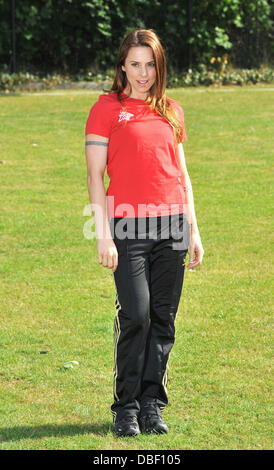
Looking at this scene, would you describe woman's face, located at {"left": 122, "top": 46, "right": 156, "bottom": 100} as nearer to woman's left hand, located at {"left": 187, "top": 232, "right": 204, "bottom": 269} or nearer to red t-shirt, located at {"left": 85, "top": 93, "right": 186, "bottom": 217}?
red t-shirt, located at {"left": 85, "top": 93, "right": 186, "bottom": 217}

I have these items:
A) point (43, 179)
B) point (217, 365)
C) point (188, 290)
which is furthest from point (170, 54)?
point (217, 365)

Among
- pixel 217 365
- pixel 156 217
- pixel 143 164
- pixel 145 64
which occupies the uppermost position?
pixel 145 64

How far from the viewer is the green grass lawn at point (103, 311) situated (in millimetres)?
4441

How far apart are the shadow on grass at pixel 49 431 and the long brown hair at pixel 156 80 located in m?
1.53

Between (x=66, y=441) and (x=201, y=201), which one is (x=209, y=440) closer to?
(x=66, y=441)

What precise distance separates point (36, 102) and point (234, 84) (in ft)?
15.8

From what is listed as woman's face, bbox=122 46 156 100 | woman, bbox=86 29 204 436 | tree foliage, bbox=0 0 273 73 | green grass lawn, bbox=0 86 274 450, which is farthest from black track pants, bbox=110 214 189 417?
tree foliage, bbox=0 0 273 73

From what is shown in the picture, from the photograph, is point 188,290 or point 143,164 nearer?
point 143,164

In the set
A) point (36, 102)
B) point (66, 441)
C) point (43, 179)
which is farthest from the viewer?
point (36, 102)

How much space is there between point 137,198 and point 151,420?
1123 millimetres

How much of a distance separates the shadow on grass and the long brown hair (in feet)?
5.02

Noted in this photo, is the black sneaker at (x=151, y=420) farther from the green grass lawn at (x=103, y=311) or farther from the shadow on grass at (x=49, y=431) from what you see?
the shadow on grass at (x=49, y=431)

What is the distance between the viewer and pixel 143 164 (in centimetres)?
398

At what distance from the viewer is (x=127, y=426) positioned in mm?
4168
